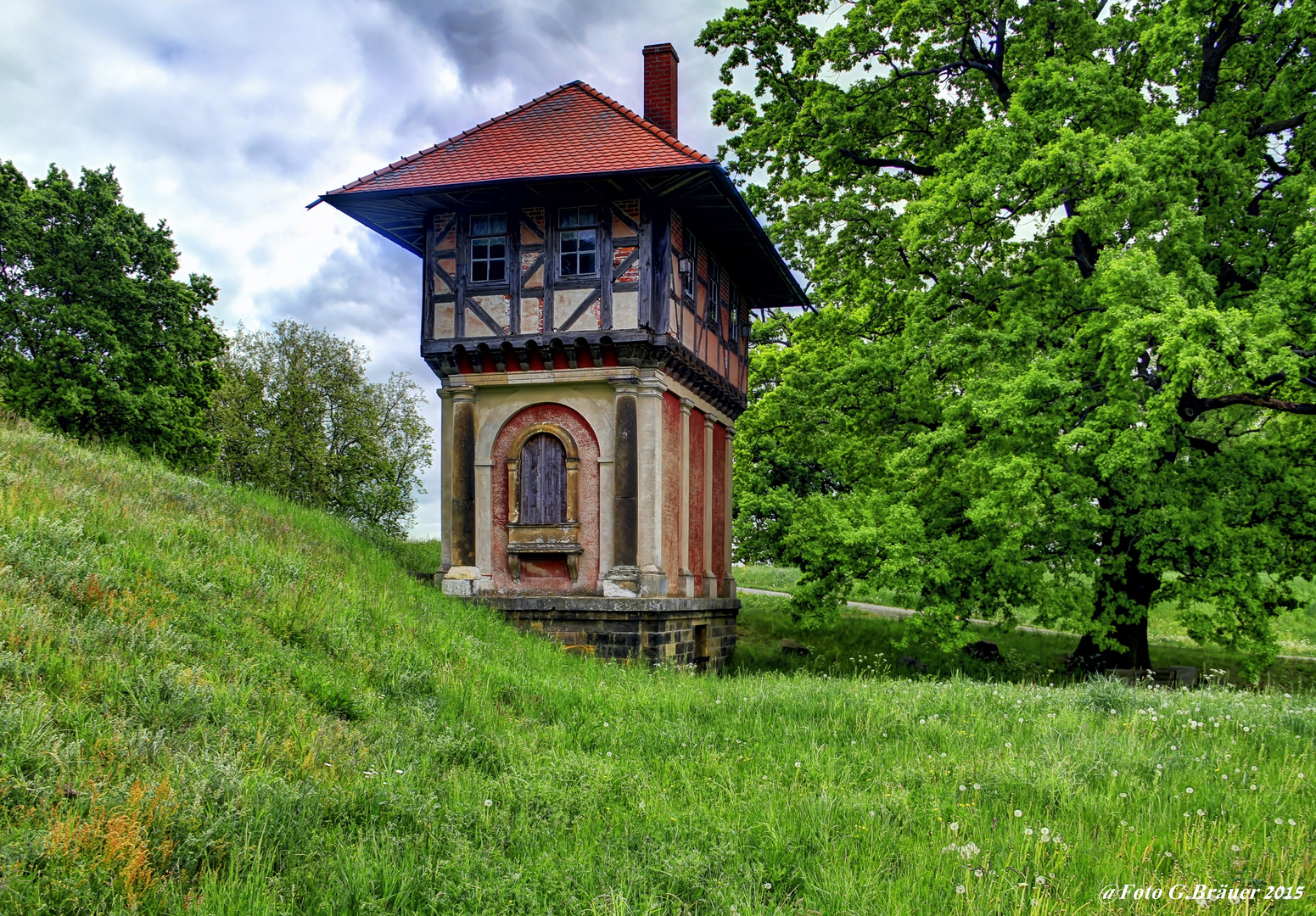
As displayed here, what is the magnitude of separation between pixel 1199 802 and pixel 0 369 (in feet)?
89.9

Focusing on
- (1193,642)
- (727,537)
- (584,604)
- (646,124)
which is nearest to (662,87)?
(646,124)

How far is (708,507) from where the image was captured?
19.4 meters

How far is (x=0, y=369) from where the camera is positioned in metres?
23.6

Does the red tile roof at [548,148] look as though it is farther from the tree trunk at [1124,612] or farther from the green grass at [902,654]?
the tree trunk at [1124,612]

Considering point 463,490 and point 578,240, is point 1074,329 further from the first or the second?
point 463,490

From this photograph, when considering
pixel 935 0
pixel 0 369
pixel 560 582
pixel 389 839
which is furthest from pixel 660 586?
pixel 0 369

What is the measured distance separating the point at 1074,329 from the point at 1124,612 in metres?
5.27

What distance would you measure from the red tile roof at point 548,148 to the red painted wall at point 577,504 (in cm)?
418

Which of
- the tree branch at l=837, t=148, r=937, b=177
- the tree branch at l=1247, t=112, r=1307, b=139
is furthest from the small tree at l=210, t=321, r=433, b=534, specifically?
the tree branch at l=1247, t=112, r=1307, b=139

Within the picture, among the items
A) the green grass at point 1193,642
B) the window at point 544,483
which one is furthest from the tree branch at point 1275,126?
the window at point 544,483


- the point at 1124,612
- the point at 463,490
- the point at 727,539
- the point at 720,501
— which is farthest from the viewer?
the point at 727,539

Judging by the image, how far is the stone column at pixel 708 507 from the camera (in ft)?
63.3

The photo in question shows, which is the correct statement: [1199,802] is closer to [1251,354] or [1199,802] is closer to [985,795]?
[985,795]

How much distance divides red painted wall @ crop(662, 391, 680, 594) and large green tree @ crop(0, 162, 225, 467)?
15359 mm
